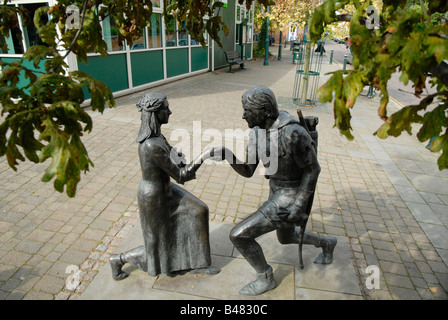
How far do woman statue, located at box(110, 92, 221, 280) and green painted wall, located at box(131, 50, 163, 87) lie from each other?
10145 millimetres

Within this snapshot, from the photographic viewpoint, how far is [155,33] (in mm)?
13531

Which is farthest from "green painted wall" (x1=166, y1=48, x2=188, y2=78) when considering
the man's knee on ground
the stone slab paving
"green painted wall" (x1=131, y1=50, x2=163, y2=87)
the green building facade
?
the man's knee on ground

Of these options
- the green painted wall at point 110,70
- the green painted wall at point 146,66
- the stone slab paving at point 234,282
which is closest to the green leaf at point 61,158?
the stone slab paving at point 234,282

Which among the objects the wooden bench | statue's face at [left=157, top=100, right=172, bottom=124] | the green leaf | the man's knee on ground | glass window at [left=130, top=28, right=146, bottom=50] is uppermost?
glass window at [left=130, top=28, right=146, bottom=50]

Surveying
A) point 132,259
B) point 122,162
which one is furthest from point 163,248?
point 122,162

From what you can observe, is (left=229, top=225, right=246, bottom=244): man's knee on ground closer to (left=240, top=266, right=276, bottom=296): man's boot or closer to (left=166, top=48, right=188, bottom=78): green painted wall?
(left=240, top=266, right=276, bottom=296): man's boot

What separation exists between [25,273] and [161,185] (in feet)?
6.61

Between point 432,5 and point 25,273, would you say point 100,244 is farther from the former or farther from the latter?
point 432,5

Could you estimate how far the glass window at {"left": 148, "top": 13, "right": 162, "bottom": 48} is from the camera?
518 inches

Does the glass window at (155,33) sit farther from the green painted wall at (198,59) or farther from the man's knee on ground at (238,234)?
the man's knee on ground at (238,234)

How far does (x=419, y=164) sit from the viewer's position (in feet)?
23.9

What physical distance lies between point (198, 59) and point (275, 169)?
15.7m

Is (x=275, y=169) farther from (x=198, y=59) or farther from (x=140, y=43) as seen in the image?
(x=198, y=59)

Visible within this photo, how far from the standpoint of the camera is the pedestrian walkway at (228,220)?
3.47 meters
